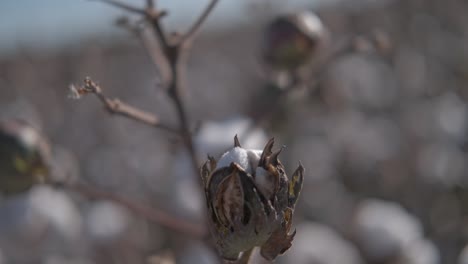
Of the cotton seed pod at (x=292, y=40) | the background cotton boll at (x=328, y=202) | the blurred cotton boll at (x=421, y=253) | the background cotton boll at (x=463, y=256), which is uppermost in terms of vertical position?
the cotton seed pod at (x=292, y=40)

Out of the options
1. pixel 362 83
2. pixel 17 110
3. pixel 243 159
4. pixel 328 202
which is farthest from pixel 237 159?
pixel 362 83

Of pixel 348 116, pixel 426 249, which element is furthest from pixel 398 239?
pixel 348 116

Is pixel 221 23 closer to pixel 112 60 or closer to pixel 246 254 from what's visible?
pixel 112 60

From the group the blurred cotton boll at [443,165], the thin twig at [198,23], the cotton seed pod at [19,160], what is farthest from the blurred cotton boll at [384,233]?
the thin twig at [198,23]

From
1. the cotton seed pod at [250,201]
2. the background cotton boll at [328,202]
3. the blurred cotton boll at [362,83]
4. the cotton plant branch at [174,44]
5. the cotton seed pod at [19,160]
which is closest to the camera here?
the cotton seed pod at [250,201]

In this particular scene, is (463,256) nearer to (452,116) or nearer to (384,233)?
(384,233)

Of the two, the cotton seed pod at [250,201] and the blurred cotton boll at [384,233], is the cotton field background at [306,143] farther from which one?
the cotton seed pod at [250,201]
